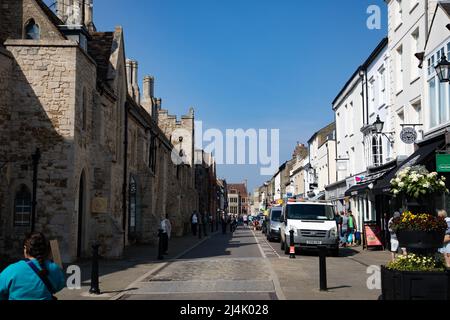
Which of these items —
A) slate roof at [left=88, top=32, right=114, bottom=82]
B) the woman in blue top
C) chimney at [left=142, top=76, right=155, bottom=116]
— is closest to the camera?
the woman in blue top

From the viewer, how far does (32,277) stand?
5047mm

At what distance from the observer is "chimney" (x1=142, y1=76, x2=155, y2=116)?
48469 millimetres

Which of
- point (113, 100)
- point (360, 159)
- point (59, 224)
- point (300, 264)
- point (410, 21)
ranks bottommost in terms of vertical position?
point (300, 264)

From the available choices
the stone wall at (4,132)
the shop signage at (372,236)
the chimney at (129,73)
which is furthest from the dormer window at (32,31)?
the chimney at (129,73)

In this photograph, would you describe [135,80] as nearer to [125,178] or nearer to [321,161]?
[321,161]

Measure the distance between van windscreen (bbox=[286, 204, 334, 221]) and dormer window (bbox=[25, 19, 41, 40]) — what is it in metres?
12.6

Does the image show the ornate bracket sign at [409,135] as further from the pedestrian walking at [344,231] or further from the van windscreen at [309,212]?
the pedestrian walking at [344,231]

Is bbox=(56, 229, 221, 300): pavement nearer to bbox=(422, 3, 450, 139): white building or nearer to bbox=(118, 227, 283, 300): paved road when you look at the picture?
bbox=(118, 227, 283, 300): paved road

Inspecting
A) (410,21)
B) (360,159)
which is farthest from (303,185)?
(410,21)

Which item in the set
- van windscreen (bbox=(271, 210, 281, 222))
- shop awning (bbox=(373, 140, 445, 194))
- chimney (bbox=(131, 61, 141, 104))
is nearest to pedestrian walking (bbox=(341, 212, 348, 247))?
shop awning (bbox=(373, 140, 445, 194))

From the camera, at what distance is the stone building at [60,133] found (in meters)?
17.1
